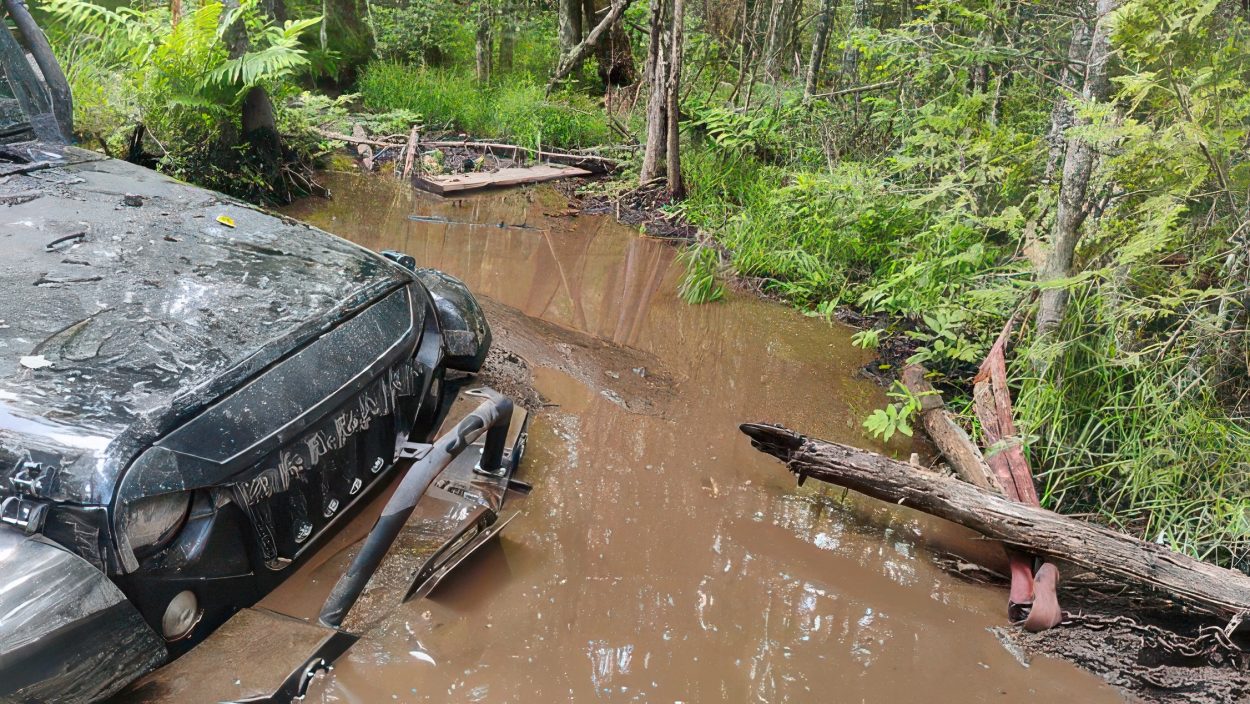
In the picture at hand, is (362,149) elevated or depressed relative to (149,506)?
depressed

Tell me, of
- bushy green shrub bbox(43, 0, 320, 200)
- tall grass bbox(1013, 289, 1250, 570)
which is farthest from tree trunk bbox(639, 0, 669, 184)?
tall grass bbox(1013, 289, 1250, 570)

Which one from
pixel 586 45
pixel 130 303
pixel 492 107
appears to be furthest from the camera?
pixel 586 45

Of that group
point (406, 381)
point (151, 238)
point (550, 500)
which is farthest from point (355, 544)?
point (151, 238)

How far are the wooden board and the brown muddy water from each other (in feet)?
10.8

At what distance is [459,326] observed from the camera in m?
3.46

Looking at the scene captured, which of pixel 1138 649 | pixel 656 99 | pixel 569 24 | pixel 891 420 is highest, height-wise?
pixel 569 24

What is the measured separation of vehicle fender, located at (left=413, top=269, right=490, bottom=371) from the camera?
338 centimetres

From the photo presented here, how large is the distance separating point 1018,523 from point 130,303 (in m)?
3.29

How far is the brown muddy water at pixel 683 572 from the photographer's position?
8.90 feet

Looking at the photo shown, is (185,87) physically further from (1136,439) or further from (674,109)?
(1136,439)

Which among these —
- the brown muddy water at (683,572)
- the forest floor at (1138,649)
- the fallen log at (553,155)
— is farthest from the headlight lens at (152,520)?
the fallen log at (553,155)

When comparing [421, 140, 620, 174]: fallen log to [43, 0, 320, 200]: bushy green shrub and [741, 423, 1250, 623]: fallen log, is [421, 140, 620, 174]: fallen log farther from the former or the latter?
[741, 423, 1250, 623]: fallen log

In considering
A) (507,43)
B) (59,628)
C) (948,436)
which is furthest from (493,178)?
(59,628)

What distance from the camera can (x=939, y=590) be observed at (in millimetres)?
3412
